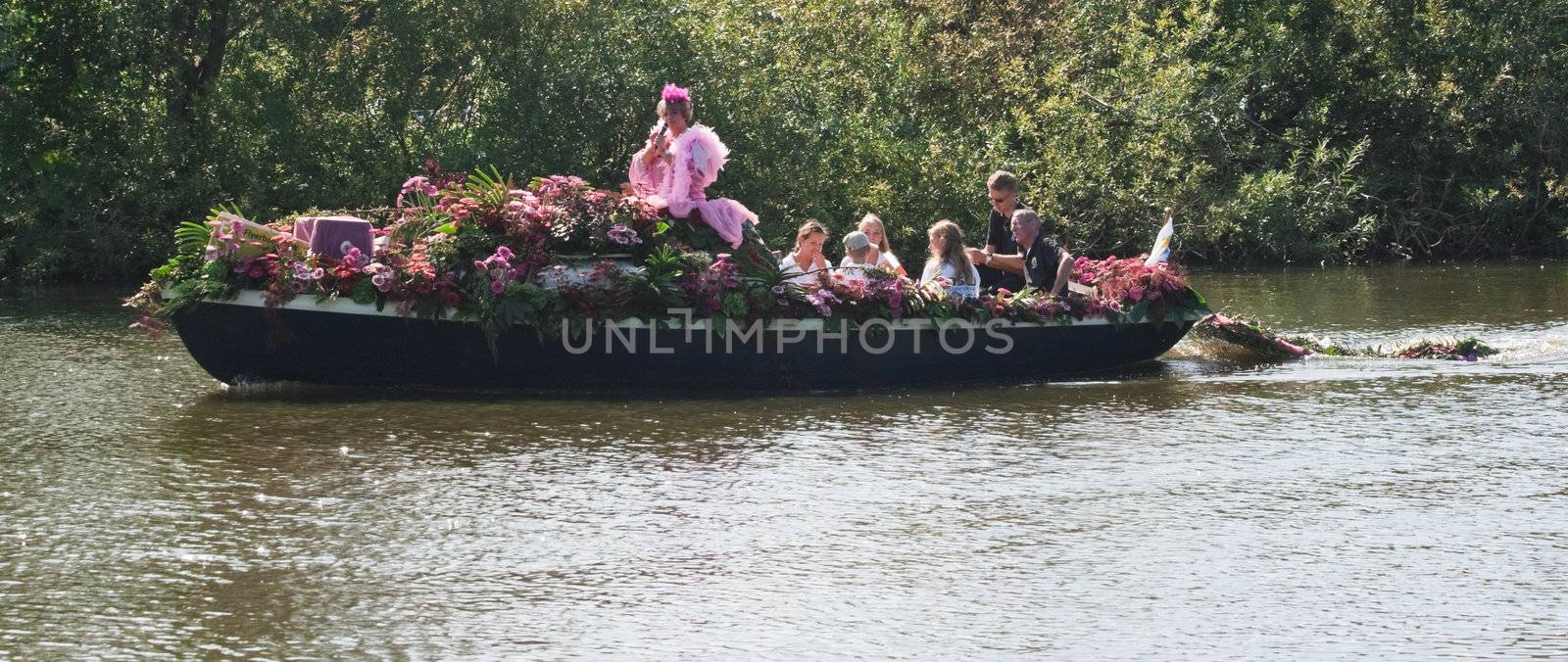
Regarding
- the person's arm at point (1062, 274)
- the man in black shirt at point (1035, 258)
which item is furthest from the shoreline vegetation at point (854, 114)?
the person's arm at point (1062, 274)

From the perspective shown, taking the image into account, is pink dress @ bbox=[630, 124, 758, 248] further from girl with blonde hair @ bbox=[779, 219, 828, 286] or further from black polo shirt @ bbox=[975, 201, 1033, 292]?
black polo shirt @ bbox=[975, 201, 1033, 292]

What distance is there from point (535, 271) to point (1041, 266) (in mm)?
4007

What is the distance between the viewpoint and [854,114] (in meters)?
25.3

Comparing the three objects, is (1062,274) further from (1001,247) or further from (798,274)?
(798,274)

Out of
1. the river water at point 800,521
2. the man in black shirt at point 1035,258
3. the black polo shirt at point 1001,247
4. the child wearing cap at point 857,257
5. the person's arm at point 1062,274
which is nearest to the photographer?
the river water at point 800,521

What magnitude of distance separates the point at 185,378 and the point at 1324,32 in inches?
775

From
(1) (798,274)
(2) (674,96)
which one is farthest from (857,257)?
(2) (674,96)

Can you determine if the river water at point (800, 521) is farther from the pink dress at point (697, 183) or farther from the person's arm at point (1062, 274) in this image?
the pink dress at point (697, 183)

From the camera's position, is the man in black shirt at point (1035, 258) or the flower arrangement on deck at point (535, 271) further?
the man in black shirt at point (1035, 258)

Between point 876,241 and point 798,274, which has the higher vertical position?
point 876,241

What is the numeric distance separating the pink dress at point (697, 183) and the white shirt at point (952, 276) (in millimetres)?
1441

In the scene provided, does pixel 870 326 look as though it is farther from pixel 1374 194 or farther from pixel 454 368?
pixel 1374 194

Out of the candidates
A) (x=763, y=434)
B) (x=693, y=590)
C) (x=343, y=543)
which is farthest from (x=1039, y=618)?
(x=763, y=434)

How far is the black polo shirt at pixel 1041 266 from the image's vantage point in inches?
552
